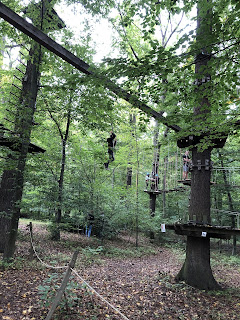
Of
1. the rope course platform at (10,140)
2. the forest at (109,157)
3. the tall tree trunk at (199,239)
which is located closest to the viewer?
the forest at (109,157)

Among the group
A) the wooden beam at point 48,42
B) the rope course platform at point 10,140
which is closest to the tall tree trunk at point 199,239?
the wooden beam at point 48,42

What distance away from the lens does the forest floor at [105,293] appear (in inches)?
156

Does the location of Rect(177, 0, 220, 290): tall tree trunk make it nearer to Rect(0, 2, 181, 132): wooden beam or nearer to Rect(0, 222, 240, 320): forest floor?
Rect(0, 222, 240, 320): forest floor

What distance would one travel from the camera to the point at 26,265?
239 inches

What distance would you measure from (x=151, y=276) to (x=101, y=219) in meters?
3.81

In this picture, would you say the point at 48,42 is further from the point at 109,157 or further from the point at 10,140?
the point at 109,157

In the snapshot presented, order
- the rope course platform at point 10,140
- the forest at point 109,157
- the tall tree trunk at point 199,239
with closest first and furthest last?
the forest at point 109,157
the rope course platform at point 10,140
the tall tree trunk at point 199,239

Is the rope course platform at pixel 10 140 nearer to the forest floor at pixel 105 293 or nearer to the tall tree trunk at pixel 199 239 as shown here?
the forest floor at pixel 105 293

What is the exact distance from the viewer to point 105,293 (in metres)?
5.15

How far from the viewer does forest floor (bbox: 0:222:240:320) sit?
395cm

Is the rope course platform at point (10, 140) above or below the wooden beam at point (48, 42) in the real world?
below

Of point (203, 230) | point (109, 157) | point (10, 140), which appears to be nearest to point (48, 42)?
point (10, 140)

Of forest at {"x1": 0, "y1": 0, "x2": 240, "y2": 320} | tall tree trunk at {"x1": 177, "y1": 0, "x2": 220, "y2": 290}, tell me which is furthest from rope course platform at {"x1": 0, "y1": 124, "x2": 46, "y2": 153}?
tall tree trunk at {"x1": 177, "y1": 0, "x2": 220, "y2": 290}

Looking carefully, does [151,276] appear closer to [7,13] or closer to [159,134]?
[7,13]
